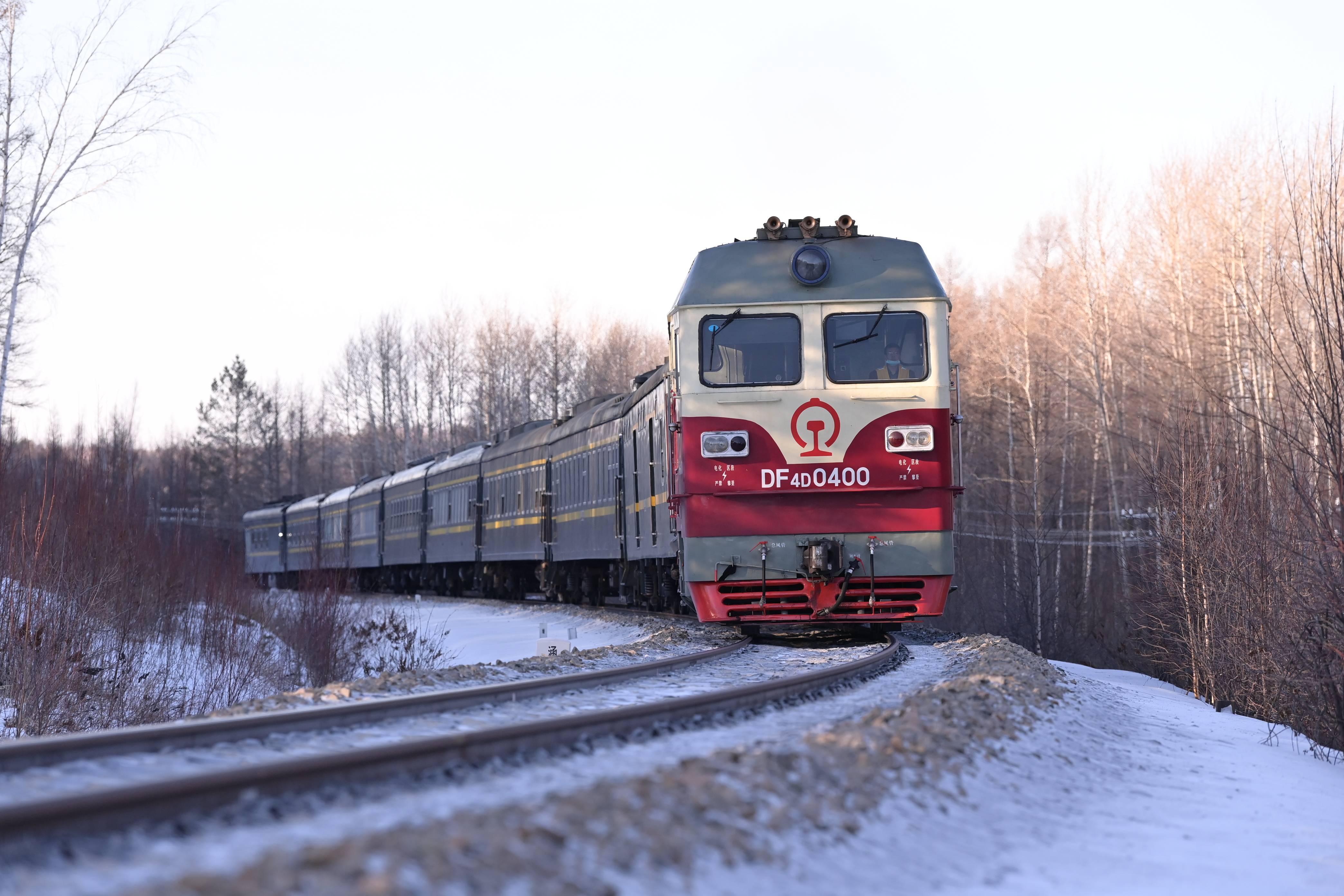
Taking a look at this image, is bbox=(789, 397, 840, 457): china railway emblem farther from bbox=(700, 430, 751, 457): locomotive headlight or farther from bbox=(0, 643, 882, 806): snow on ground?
bbox=(0, 643, 882, 806): snow on ground

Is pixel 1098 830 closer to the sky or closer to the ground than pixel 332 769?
closer to the ground

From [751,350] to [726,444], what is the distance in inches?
37.3

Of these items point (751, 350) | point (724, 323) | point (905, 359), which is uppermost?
point (724, 323)

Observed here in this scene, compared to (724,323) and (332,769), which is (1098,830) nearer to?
(332,769)

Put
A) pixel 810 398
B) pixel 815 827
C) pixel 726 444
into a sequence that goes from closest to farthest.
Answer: pixel 815 827, pixel 726 444, pixel 810 398

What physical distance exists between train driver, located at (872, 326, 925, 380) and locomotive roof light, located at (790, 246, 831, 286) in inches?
34.4

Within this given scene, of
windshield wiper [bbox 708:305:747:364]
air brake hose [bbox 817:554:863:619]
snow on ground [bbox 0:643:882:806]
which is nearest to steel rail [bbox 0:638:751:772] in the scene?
snow on ground [bbox 0:643:882:806]

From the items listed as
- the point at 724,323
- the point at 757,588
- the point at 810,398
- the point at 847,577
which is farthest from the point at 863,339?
the point at 757,588

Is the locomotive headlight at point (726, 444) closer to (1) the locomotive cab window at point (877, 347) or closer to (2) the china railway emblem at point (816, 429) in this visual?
(2) the china railway emblem at point (816, 429)

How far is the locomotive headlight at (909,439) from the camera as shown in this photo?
34.1 feet

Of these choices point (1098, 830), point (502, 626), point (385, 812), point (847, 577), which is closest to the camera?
point (385, 812)

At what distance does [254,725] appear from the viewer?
5.12 meters

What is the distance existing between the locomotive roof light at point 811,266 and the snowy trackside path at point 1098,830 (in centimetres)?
522

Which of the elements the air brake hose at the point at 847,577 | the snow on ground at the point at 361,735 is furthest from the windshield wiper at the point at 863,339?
the snow on ground at the point at 361,735
